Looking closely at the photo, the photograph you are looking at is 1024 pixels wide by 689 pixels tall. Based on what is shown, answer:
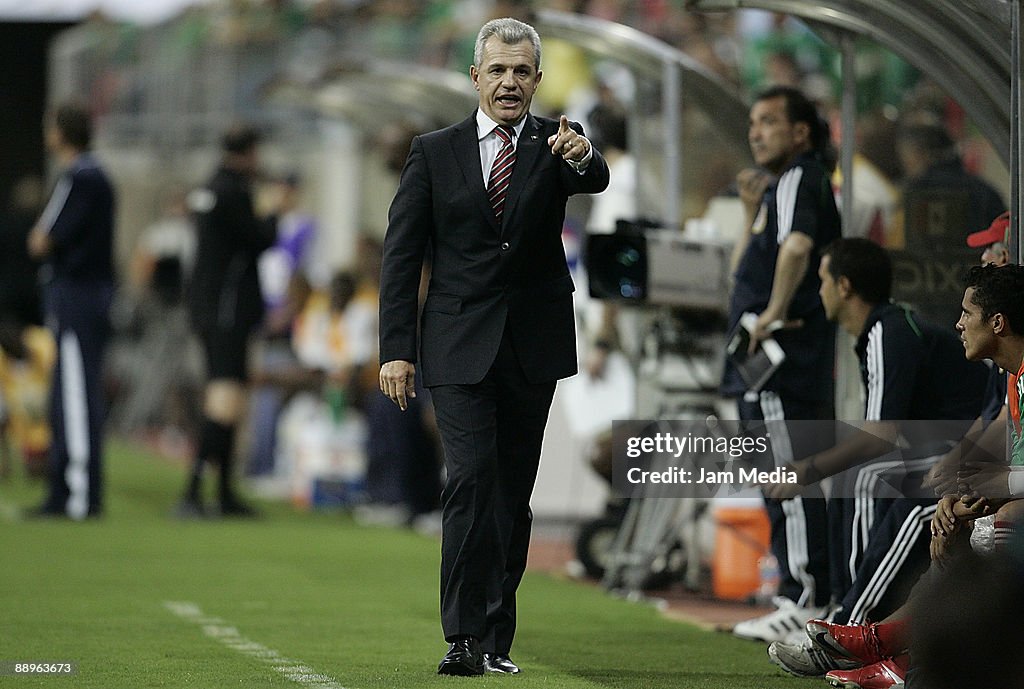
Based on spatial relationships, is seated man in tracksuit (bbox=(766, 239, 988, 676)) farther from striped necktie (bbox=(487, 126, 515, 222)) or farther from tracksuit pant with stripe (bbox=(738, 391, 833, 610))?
striped necktie (bbox=(487, 126, 515, 222))

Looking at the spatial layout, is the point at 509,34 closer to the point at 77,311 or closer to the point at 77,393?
the point at 77,311

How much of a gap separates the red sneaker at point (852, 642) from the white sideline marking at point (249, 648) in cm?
158

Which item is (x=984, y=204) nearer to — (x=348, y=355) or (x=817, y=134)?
(x=817, y=134)

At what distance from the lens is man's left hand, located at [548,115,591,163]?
6.37 metres

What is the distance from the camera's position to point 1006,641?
3277 millimetres

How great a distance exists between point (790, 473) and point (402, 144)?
6.26 metres

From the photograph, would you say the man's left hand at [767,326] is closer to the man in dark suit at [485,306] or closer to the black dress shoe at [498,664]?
the man in dark suit at [485,306]

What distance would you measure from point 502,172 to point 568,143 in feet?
1.12

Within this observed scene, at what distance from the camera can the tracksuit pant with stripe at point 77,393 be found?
13.2 metres

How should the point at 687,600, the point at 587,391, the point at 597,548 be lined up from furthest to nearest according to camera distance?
the point at 587,391, the point at 597,548, the point at 687,600

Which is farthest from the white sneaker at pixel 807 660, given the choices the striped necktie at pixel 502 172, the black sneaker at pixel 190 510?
the black sneaker at pixel 190 510

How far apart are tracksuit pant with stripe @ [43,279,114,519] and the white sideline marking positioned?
15.1ft

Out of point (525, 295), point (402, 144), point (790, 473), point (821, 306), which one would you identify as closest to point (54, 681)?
point (525, 295)

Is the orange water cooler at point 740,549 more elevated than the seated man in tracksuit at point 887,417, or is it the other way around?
the seated man in tracksuit at point 887,417
